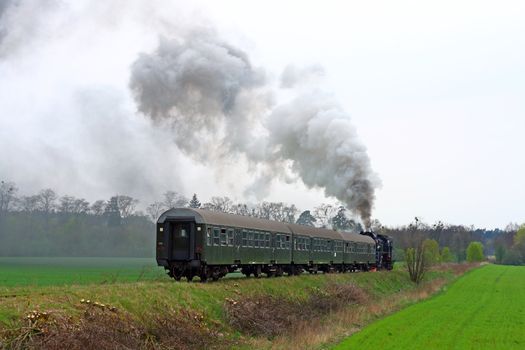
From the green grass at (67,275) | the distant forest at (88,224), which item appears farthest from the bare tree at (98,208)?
the green grass at (67,275)

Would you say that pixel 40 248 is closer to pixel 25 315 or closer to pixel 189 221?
pixel 189 221

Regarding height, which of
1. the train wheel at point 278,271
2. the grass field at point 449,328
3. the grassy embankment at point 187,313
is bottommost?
the grass field at point 449,328

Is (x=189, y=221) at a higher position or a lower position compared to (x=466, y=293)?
higher

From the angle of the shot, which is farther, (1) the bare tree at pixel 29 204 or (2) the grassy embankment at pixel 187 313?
(1) the bare tree at pixel 29 204

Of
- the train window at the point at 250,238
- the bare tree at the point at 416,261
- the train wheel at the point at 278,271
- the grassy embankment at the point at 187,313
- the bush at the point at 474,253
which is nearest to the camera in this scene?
the grassy embankment at the point at 187,313

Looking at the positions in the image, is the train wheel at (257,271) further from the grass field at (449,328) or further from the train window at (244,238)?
the grass field at (449,328)

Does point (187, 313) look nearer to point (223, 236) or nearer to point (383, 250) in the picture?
point (223, 236)

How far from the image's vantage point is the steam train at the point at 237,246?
90.6ft

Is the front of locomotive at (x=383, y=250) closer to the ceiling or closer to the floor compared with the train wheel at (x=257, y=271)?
closer to the ceiling

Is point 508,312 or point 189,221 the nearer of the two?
point 189,221

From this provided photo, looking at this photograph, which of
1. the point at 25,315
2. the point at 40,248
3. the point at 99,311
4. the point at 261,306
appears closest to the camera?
the point at 25,315

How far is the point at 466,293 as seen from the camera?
5219cm

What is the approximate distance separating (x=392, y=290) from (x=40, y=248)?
54.7 meters

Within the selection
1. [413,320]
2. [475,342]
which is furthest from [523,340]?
[413,320]
